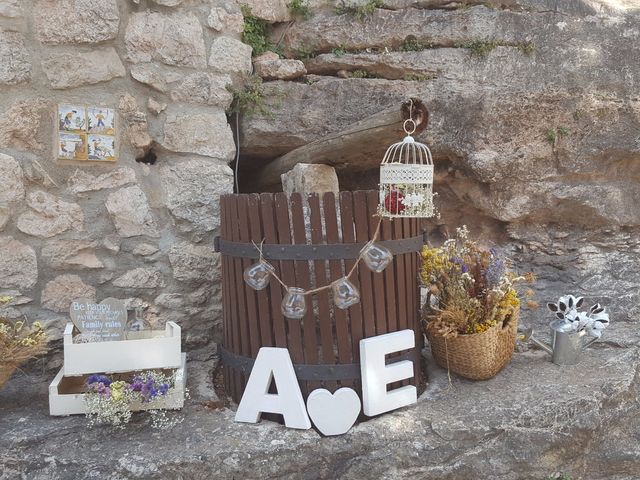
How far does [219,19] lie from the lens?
3.18 meters

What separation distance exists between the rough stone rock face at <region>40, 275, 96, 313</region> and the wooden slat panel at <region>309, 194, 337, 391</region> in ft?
4.33

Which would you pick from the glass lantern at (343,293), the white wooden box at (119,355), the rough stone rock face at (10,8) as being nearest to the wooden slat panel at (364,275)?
the glass lantern at (343,293)

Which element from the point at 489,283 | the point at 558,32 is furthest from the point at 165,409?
the point at 558,32

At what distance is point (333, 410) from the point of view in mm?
2334

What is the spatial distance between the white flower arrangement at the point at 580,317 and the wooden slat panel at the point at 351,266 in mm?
1172

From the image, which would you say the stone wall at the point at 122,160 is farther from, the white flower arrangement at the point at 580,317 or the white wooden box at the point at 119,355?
the white flower arrangement at the point at 580,317

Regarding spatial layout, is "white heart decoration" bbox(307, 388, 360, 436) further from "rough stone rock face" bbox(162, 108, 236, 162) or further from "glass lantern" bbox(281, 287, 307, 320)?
"rough stone rock face" bbox(162, 108, 236, 162)

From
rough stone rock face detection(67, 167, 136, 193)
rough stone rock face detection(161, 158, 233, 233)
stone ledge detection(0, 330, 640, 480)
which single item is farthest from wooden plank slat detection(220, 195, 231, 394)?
rough stone rock face detection(67, 167, 136, 193)


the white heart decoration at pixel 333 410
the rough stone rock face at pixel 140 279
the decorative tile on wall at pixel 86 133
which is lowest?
the white heart decoration at pixel 333 410

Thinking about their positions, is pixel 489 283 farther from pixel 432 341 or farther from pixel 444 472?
pixel 444 472

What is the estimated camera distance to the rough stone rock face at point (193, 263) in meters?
3.05

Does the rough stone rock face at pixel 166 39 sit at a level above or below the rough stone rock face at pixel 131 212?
above

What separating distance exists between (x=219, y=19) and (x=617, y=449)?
10.3ft

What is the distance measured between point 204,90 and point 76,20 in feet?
2.39
